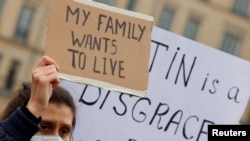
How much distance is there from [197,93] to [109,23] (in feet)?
1.58

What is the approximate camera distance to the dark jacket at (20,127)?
128 centimetres

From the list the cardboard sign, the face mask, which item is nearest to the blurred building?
the cardboard sign

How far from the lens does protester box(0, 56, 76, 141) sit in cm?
128

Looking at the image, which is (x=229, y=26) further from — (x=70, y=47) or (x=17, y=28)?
(x=70, y=47)

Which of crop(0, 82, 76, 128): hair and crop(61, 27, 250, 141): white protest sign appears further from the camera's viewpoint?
crop(61, 27, 250, 141): white protest sign

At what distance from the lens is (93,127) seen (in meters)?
1.90

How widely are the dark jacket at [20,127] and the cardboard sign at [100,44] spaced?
0.26m

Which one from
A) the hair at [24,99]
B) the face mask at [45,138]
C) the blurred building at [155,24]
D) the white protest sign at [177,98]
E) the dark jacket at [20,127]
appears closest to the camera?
the dark jacket at [20,127]

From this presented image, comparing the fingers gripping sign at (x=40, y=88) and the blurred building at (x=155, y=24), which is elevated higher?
the fingers gripping sign at (x=40, y=88)

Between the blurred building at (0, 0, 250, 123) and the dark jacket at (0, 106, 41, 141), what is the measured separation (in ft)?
62.3

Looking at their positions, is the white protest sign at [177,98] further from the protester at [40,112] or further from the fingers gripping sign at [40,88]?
the fingers gripping sign at [40,88]

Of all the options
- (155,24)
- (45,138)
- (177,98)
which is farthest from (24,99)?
(155,24)

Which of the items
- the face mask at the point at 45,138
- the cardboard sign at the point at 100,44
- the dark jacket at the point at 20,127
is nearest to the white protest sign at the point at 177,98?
the cardboard sign at the point at 100,44

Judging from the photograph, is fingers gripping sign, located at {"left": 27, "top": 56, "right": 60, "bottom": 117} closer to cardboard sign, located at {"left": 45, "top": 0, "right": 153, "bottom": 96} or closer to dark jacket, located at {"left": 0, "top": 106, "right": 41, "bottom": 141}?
dark jacket, located at {"left": 0, "top": 106, "right": 41, "bottom": 141}
